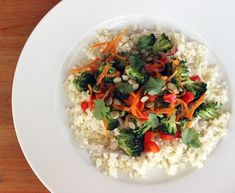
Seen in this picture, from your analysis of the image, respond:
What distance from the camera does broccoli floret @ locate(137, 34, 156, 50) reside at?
6.22ft

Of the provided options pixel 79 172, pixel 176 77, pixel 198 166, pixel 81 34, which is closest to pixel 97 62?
pixel 81 34

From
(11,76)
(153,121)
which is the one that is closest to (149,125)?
(153,121)

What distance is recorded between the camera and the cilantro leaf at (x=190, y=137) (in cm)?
180

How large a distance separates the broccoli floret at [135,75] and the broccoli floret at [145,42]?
5.2 inches

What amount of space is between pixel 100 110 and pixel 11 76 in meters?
0.53

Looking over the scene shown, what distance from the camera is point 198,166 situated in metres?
1.85

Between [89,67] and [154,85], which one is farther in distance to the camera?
[89,67]

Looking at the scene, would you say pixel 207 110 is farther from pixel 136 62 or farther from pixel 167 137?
pixel 136 62

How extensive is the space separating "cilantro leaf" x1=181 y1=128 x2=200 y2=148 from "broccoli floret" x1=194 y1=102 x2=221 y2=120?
9 cm

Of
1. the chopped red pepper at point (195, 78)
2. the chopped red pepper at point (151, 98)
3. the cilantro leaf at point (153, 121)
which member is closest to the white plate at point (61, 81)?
the chopped red pepper at point (195, 78)

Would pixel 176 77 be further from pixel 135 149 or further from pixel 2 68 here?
pixel 2 68

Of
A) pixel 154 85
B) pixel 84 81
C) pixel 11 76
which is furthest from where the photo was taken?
pixel 11 76

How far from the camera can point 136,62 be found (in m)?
1.83

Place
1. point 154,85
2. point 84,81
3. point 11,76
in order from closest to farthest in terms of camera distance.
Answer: point 154,85, point 84,81, point 11,76
